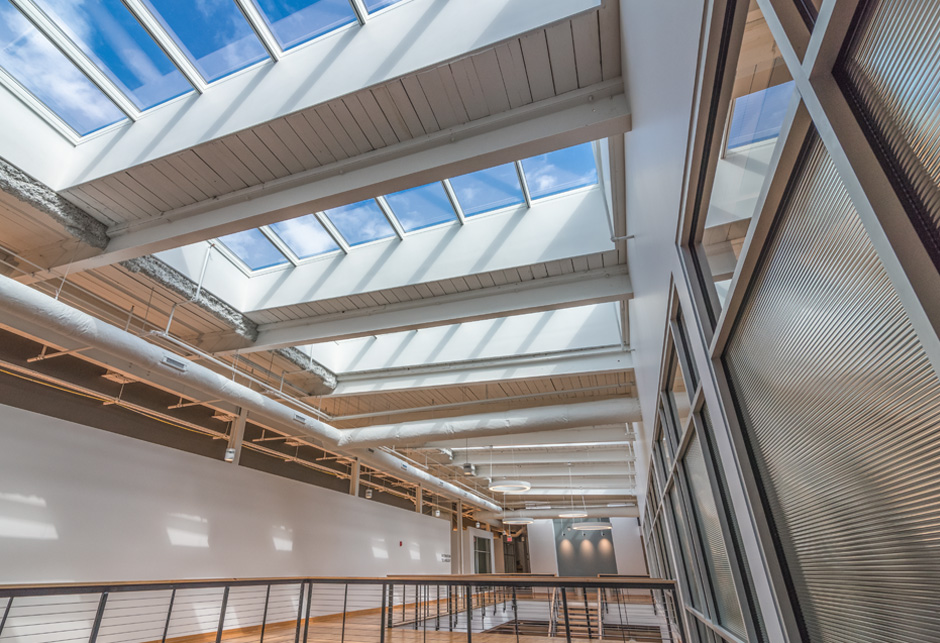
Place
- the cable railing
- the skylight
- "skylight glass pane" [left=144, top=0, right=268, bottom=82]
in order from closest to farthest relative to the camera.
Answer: "skylight glass pane" [left=144, top=0, right=268, bottom=82] → the cable railing → the skylight

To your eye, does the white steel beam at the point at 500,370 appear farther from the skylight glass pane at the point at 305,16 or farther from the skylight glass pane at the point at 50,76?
the skylight glass pane at the point at 50,76

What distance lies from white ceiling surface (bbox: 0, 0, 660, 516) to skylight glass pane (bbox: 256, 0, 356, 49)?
135mm

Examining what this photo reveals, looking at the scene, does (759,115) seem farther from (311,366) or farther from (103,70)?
(311,366)

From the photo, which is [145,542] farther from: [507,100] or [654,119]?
[654,119]

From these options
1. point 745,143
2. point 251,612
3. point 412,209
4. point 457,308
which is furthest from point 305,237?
point 251,612

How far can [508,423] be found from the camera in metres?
7.62

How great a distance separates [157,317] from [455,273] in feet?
14.0

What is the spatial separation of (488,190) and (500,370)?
2.74 m

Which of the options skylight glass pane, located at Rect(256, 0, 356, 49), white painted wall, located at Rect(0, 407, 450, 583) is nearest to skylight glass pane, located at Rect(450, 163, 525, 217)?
skylight glass pane, located at Rect(256, 0, 356, 49)

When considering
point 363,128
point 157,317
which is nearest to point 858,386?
point 363,128

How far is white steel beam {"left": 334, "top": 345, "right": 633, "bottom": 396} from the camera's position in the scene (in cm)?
652

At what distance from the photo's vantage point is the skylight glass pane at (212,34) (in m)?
3.65

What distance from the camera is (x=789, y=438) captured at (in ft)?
3.56

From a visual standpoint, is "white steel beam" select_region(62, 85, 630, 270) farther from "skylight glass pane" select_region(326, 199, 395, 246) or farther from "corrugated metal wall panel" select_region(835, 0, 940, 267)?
"corrugated metal wall panel" select_region(835, 0, 940, 267)
